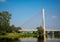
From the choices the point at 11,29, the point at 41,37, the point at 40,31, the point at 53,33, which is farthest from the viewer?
the point at 53,33

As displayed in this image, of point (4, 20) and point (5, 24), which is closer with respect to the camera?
point (5, 24)

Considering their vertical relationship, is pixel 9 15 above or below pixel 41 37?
above

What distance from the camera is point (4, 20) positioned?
1287 cm

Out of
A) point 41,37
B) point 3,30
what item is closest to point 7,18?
point 3,30

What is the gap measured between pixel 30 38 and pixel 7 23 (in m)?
1.64

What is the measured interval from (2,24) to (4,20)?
2.10 ft

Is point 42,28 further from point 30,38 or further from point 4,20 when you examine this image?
point 4,20

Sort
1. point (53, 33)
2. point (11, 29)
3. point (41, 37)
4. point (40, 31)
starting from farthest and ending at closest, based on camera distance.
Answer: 1. point (53, 33)
2. point (11, 29)
3. point (40, 31)
4. point (41, 37)

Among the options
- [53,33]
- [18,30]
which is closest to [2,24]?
[18,30]

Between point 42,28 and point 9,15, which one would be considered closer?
point 42,28

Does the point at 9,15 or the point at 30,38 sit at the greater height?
the point at 9,15

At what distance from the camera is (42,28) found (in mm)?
11586

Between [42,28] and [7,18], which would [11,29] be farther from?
[42,28]

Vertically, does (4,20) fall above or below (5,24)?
above
